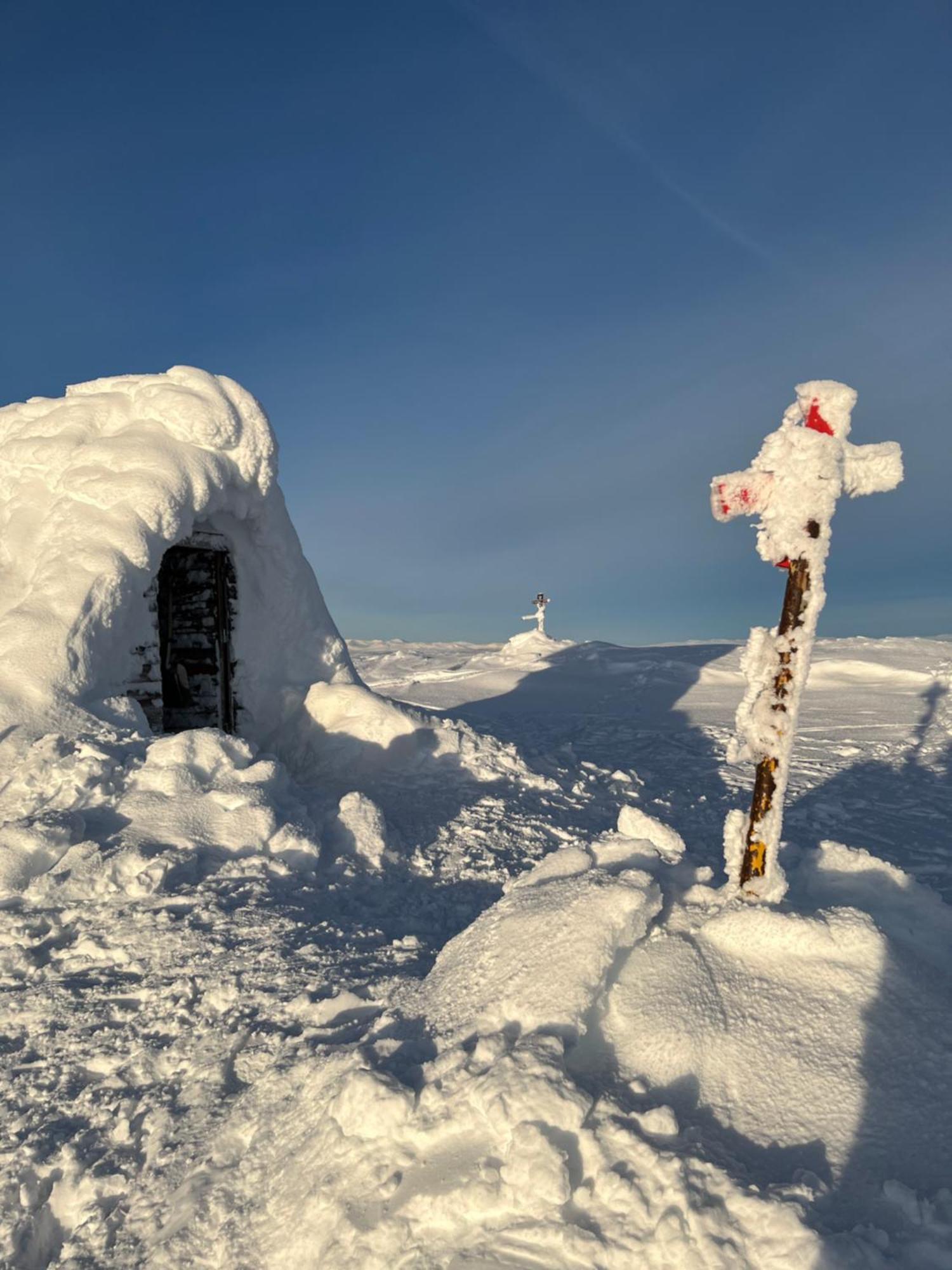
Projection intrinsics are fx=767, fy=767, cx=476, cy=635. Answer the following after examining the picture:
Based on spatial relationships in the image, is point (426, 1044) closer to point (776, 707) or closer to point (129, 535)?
point (776, 707)

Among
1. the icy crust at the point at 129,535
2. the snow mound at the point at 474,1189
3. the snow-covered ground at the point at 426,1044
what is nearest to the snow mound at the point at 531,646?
the icy crust at the point at 129,535

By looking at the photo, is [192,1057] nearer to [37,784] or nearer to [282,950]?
[282,950]

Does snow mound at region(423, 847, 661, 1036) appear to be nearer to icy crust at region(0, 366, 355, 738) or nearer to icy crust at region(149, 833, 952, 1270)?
icy crust at region(149, 833, 952, 1270)

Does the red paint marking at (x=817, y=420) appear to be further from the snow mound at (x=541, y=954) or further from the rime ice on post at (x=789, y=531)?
the snow mound at (x=541, y=954)

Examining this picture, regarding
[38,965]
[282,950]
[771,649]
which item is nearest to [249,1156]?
[282,950]

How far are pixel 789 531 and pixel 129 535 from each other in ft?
17.8

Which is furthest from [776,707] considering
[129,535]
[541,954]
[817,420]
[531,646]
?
[531,646]

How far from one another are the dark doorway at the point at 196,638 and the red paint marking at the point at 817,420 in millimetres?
6221

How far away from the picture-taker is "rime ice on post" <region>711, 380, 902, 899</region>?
329 centimetres

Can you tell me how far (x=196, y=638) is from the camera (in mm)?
8547

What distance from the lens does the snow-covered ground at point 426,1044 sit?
84.8 inches

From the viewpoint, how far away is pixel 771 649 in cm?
341

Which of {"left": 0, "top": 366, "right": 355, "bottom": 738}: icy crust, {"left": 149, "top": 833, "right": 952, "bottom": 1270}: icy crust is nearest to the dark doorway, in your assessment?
{"left": 0, "top": 366, "right": 355, "bottom": 738}: icy crust

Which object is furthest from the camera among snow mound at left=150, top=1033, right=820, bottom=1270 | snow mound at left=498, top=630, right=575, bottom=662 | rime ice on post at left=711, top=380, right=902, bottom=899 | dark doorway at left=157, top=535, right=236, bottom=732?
snow mound at left=498, top=630, right=575, bottom=662
